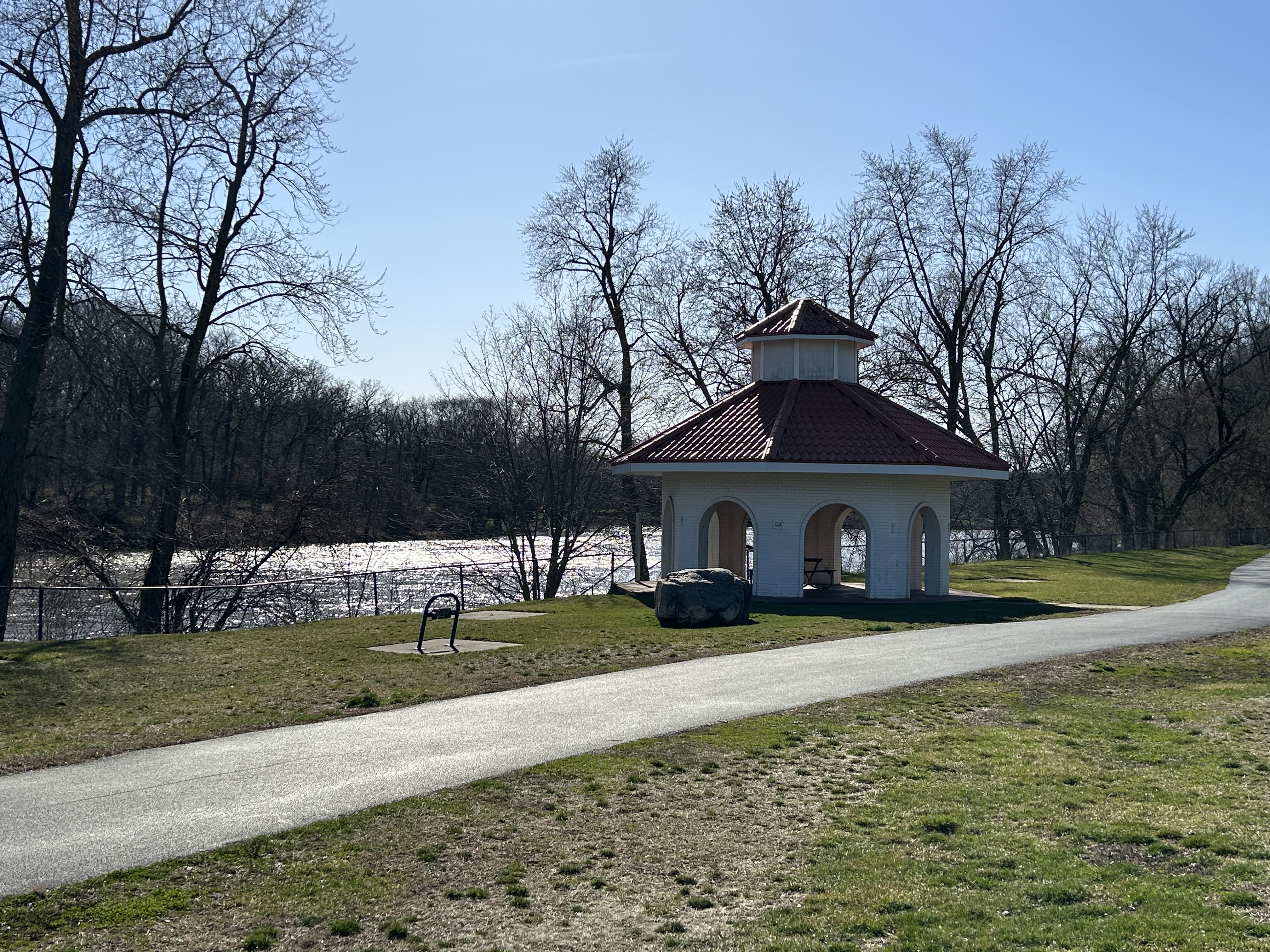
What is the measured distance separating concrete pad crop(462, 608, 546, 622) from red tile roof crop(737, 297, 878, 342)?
10.4m

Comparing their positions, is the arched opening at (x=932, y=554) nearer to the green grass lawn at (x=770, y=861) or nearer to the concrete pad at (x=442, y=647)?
the concrete pad at (x=442, y=647)

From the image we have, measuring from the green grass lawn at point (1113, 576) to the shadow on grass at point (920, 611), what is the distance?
1807mm

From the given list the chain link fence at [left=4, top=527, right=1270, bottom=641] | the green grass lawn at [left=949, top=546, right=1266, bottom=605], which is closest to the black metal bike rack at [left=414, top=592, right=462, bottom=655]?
the chain link fence at [left=4, top=527, right=1270, bottom=641]

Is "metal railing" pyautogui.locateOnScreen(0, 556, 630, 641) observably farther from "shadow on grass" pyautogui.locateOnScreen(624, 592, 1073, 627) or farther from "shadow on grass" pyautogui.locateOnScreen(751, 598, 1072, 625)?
"shadow on grass" pyautogui.locateOnScreen(751, 598, 1072, 625)

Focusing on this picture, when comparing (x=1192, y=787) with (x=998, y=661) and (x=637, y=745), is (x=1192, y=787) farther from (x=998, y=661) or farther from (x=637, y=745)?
(x=998, y=661)

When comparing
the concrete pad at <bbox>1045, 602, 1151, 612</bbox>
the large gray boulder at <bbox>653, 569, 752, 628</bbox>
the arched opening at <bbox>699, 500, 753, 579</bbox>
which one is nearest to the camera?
the large gray boulder at <bbox>653, 569, 752, 628</bbox>

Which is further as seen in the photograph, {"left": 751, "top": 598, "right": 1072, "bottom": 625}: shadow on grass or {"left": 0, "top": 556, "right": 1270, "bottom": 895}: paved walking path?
{"left": 751, "top": 598, "right": 1072, "bottom": 625}: shadow on grass

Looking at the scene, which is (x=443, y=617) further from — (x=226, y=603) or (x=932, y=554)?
(x=932, y=554)

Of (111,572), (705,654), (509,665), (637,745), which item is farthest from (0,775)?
(111,572)

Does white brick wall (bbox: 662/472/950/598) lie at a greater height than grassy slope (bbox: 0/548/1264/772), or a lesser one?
greater

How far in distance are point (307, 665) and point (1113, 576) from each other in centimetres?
2724

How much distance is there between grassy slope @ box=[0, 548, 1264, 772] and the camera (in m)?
11.0

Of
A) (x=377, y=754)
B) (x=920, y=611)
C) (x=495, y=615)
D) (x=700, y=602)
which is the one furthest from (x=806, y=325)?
(x=377, y=754)

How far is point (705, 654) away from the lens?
1638 cm
